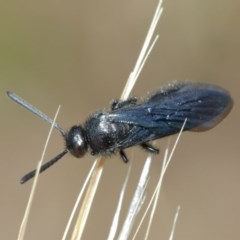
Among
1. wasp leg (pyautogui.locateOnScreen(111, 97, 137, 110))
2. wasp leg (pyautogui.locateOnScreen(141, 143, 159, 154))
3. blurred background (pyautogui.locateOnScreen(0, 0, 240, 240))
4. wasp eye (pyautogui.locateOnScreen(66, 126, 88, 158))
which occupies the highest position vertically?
blurred background (pyautogui.locateOnScreen(0, 0, 240, 240))

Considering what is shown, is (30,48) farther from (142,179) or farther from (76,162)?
(142,179)

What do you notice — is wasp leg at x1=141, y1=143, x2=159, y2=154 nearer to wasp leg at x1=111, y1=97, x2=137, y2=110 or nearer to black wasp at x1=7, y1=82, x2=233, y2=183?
black wasp at x1=7, y1=82, x2=233, y2=183

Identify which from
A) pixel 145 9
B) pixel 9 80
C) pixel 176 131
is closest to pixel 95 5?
pixel 145 9

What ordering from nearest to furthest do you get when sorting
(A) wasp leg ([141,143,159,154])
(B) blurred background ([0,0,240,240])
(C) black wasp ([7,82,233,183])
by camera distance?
(C) black wasp ([7,82,233,183]) → (A) wasp leg ([141,143,159,154]) → (B) blurred background ([0,0,240,240])

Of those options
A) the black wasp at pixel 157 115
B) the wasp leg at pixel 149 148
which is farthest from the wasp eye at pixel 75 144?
the wasp leg at pixel 149 148

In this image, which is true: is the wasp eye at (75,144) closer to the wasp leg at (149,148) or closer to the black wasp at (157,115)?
the black wasp at (157,115)

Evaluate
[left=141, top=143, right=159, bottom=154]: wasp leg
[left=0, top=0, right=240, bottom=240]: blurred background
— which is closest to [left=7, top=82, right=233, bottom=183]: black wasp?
[left=141, top=143, right=159, bottom=154]: wasp leg

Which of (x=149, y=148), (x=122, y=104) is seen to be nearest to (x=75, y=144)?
(x=122, y=104)
